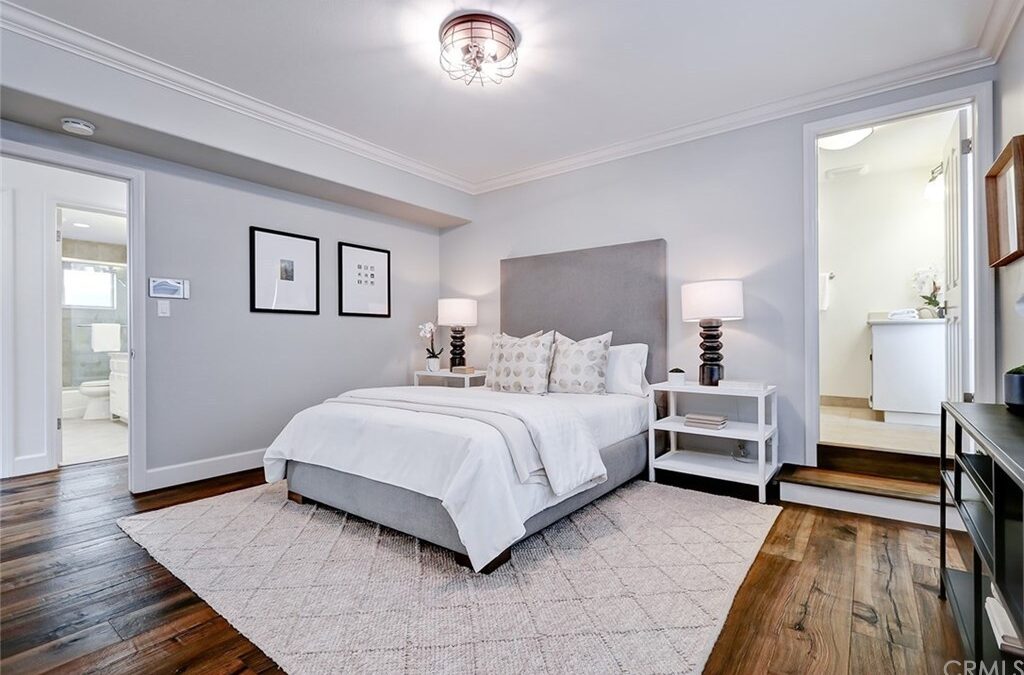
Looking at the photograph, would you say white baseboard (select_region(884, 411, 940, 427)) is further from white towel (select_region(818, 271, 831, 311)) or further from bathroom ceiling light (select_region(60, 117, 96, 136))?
bathroom ceiling light (select_region(60, 117, 96, 136))

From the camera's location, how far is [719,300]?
10.3 ft

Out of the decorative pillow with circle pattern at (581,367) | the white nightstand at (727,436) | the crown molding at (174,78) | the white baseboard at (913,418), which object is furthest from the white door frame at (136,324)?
the white baseboard at (913,418)

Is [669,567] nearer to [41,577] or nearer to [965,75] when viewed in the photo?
[41,577]

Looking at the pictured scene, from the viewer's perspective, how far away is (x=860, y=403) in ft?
16.7

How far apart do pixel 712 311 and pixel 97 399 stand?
7267mm

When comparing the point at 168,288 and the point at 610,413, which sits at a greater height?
the point at 168,288

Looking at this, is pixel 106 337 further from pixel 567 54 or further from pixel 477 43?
pixel 567 54

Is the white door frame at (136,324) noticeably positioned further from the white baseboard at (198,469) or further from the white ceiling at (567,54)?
the white ceiling at (567,54)

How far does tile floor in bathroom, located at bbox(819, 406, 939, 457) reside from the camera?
3.29 meters

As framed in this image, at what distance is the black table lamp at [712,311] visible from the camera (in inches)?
124

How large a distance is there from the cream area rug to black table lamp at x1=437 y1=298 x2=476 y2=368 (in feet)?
7.44

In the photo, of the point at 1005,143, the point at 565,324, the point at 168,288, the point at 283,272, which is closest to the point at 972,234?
the point at 1005,143

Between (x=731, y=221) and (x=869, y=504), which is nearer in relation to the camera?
(x=869, y=504)

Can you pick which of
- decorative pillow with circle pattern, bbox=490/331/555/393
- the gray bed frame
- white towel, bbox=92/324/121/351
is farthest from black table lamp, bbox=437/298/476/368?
white towel, bbox=92/324/121/351
